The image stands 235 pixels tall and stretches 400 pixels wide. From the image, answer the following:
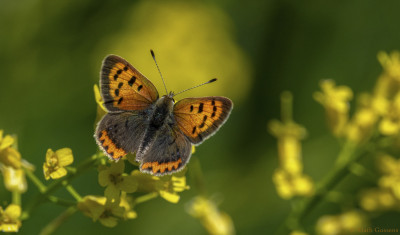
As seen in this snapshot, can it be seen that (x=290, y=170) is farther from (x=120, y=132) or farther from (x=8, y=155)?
(x=8, y=155)

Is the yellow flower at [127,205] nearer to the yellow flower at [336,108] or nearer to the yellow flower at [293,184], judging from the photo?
the yellow flower at [293,184]

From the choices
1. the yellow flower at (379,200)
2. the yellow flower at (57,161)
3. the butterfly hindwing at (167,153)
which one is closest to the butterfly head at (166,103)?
the butterfly hindwing at (167,153)

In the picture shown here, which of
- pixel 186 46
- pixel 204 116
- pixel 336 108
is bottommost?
pixel 204 116

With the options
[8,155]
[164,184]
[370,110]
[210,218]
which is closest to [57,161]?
[8,155]

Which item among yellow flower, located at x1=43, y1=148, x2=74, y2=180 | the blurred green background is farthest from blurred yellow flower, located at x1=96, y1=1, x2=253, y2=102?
yellow flower, located at x1=43, y1=148, x2=74, y2=180

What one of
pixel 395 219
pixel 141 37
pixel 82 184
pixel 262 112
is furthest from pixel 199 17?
pixel 395 219

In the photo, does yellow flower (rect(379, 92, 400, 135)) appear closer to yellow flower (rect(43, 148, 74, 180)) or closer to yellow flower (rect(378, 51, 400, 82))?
yellow flower (rect(378, 51, 400, 82))
